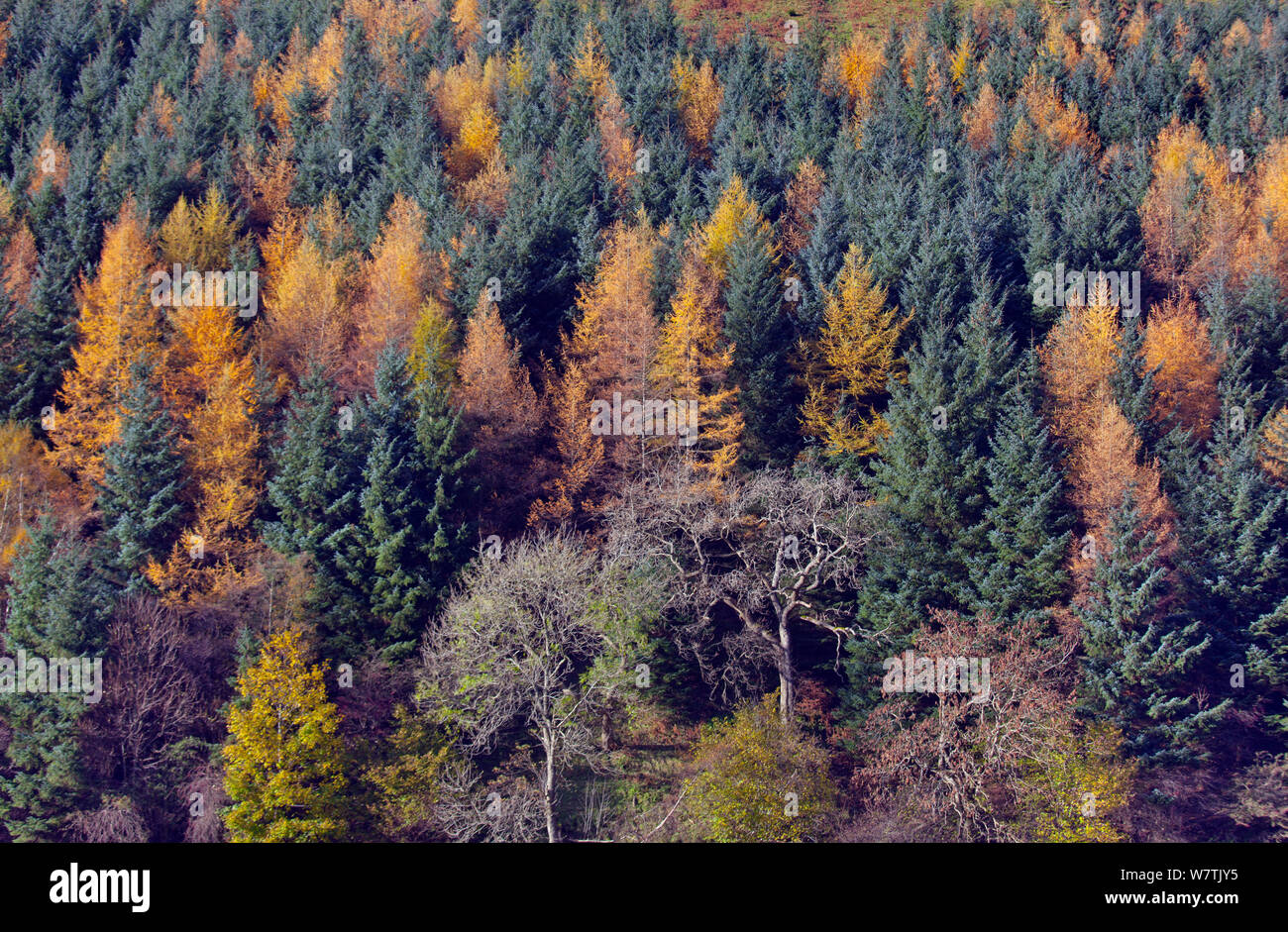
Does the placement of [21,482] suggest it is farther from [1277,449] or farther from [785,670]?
[1277,449]

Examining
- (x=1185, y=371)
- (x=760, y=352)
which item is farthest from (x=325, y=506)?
(x=1185, y=371)

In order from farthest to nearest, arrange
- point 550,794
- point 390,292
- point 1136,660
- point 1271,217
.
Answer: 1. point 1271,217
2. point 390,292
3. point 1136,660
4. point 550,794

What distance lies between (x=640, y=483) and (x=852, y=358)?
1081 cm

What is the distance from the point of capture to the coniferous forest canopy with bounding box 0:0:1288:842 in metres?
28.3

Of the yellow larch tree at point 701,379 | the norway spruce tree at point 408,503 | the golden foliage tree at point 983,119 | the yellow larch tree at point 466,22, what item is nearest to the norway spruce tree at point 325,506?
the norway spruce tree at point 408,503

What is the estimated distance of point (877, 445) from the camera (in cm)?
3741

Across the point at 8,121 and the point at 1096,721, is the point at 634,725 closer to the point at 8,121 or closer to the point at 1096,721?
the point at 1096,721

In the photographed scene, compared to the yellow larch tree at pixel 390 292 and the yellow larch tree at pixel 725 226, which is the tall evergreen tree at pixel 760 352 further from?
the yellow larch tree at pixel 390 292

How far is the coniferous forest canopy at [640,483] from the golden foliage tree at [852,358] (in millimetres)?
202

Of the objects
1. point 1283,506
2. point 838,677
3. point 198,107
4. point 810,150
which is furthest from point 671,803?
point 198,107

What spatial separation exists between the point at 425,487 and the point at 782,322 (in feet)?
54.3

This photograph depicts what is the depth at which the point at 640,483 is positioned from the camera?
35.8m

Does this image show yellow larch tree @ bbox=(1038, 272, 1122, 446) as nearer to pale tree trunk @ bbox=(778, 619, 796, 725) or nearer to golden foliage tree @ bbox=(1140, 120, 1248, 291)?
golden foliage tree @ bbox=(1140, 120, 1248, 291)

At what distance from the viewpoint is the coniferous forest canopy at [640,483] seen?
Result: 92.9 feet
